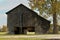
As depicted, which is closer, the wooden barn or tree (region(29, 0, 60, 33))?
tree (region(29, 0, 60, 33))

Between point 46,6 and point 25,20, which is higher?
point 46,6

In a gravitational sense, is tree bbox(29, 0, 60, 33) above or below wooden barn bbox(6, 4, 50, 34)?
above

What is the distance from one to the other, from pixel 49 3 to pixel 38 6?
8.77 feet

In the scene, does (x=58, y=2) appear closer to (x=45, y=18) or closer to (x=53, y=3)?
(x=53, y=3)

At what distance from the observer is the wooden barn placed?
55.0 meters

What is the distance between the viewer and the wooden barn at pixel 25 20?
55031 millimetres

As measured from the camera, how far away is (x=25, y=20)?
55.0 m

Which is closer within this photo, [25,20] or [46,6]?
[46,6]

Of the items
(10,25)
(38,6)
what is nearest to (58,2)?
(38,6)

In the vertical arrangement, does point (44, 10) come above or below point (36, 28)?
above

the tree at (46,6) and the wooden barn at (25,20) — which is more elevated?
the tree at (46,6)

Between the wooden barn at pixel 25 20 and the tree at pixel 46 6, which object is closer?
the tree at pixel 46 6

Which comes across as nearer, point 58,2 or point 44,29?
point 58,2

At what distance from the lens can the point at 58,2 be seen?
5094cm
